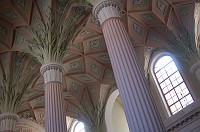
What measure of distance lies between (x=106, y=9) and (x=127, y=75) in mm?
2517

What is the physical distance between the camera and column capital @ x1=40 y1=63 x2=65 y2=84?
37.9 ft

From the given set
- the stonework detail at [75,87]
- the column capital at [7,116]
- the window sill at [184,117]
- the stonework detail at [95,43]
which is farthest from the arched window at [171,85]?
the column capital at [7,116]

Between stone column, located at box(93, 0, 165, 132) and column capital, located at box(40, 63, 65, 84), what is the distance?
2741mm

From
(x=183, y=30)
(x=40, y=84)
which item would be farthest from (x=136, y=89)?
(x=40, y=84)

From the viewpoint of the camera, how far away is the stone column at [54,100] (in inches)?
404

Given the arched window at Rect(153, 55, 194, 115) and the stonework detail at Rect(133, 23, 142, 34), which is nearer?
the arched window at Rect(153, 55, 194, 115)

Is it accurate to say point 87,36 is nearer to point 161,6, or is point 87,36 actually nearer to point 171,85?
point 161,6

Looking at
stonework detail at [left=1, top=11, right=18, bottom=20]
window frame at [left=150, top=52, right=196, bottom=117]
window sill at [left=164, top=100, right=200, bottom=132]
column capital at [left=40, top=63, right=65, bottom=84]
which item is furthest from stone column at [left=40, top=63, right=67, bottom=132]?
window frame at [left=150, top=52, right=196, bottom=117]

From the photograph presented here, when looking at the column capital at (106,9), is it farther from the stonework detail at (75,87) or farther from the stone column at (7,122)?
the stonework detail at (75,87)

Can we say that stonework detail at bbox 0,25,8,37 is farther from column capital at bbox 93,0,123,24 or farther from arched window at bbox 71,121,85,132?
arched window at bbox 71,121,85,132

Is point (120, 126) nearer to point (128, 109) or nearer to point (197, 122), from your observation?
point (197, 122)

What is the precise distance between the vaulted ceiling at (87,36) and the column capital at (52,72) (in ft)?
9.09

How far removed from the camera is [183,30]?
15109 millimetres

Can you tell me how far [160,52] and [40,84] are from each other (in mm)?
6235
